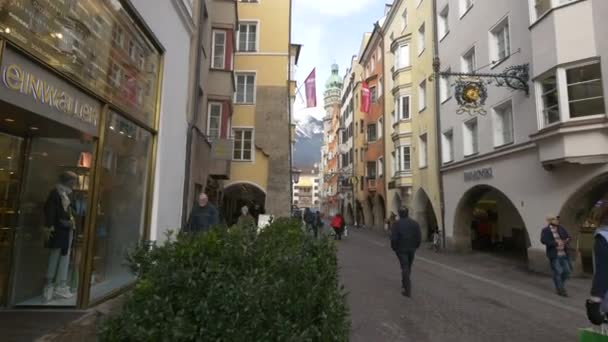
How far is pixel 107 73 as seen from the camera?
249 inches

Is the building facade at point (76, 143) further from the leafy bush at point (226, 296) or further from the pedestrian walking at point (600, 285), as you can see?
the pedestrian walking at point (600, 285)

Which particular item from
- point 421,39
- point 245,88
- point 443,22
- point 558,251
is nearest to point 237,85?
point 245,88

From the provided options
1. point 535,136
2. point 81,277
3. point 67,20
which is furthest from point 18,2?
point 535,136

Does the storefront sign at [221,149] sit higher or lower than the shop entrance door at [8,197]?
higher

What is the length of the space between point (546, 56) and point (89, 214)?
13.2m

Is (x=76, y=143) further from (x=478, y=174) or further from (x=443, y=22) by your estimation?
(x=443, y=22)

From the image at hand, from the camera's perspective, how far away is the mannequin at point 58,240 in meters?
5.83

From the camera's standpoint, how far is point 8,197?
18.8ft

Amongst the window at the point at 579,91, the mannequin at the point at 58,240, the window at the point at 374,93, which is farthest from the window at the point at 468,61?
the window at the point at 374,93

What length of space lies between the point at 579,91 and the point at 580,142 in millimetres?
1668

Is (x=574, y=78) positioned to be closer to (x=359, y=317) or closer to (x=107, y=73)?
(x=359, y=317)

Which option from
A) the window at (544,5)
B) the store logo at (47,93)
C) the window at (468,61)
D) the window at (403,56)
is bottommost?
the store logo at (47,93)

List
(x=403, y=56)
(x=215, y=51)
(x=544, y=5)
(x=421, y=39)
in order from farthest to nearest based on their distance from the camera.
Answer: (x=403, y=56), (x=421, y=39), (x=215, y=51), (x=544, y=5)

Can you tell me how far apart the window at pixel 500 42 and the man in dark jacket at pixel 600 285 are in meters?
14.0
